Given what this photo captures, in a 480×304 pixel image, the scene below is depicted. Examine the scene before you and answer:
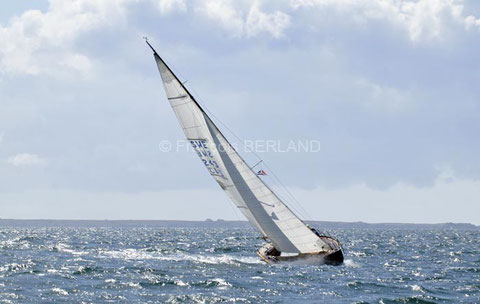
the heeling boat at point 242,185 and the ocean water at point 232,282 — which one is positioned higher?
the heeling boat at point 242,185

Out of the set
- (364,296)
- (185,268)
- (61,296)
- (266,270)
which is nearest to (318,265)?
(266,270)

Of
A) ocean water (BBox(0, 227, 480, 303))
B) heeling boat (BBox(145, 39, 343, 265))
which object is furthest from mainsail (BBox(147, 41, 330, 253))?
ocean water (BBox(0, 227, 480, 303))

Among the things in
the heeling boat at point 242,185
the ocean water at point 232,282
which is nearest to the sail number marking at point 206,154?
the heeling boat at point 242,185

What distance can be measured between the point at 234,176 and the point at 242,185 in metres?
0.70

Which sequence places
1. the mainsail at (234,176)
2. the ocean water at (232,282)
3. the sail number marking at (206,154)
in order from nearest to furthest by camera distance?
the ocean water at (232,282) < the mainsail at (234,176) < the sail number marking at (206,154)

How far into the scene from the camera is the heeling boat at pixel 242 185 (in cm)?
3803

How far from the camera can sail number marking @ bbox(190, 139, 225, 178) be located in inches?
1549

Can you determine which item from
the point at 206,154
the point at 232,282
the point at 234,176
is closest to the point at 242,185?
the point at 234,176

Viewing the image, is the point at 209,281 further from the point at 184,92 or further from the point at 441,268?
the point at 441,268

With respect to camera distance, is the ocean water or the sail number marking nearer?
the ocean water

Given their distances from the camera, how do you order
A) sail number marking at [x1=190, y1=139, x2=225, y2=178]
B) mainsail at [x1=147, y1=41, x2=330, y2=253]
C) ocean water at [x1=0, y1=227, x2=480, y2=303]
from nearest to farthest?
ocean water at [x1=0, y1=227, x2=480, y2=303], mainsail at [x1=147, y1=41, x2=330, y2=253], sail number marking at [x1=190, y1=139, x2=225, y2=178]

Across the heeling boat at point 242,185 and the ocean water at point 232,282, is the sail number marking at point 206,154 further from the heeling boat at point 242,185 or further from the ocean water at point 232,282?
the ocean water at point 232,282

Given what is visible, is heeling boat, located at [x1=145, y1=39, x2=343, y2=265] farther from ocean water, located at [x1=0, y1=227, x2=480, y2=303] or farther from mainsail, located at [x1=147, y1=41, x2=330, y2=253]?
ocean water, located at [x1=0, y1=227, x2=480, y2=303]

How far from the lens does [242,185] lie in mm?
39000
